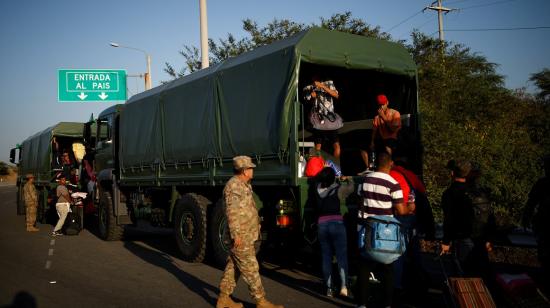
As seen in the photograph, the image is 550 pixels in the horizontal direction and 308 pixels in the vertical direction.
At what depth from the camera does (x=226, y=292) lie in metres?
5.53

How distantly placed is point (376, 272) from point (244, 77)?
342 centimetres

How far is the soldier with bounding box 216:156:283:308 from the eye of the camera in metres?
5.34

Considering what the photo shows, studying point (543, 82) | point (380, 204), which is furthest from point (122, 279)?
point (543, 82)

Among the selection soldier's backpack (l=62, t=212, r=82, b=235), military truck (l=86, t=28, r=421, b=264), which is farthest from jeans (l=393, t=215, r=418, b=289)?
soldier's backpack (l=62, t=212, r=82, b=235)

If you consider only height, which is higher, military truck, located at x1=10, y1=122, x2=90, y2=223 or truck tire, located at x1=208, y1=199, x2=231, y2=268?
military truck, located at x1=10, y1=122, x2=90, y2=223

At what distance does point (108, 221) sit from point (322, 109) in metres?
6.72

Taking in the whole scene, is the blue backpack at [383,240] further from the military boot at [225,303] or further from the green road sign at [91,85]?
the green road sign at [91,85]

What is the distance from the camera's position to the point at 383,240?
5043 millimetres

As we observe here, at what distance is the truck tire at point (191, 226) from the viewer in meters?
8.38

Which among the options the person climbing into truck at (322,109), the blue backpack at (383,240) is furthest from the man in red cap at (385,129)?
the blue backpack at (383,240)

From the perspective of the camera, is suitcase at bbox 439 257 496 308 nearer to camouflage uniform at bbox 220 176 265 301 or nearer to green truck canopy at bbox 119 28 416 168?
camouflage uniform at bbox 220 176 265 301

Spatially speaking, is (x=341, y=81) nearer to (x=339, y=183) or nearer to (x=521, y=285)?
(x=339, y=183)

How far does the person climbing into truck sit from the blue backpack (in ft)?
8.18

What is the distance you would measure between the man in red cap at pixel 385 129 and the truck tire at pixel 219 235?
247cm
